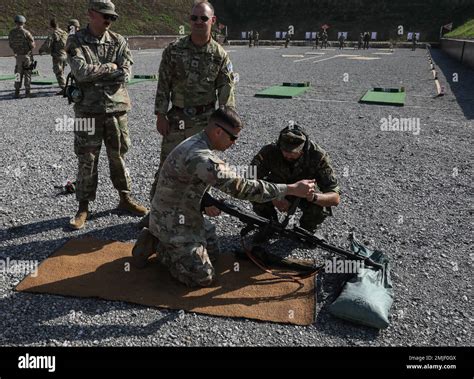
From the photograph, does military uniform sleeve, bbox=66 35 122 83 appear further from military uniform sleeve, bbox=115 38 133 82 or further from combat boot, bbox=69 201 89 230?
combat boot, bbox=69 201 89 230

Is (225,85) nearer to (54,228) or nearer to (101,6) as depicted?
(101,6)

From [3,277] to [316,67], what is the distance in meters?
23.5

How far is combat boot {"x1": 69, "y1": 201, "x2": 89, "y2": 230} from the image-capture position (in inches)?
219

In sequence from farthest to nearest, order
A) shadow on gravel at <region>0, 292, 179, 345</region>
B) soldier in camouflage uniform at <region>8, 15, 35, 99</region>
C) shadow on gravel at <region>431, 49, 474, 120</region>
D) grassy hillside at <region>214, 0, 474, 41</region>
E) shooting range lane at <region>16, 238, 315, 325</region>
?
grassy hillside at <region>214, 0, 474, 41</region> < soldier in camouflage uniform at <region>8, 15, 35, 99</region> < shadow on gravel at <region>431, 49, 474, 120</region> < shooting range lane at <region>16, 238, 315, 325</region> < shadow on gravel at <region>0, 292, 179, 345</region>

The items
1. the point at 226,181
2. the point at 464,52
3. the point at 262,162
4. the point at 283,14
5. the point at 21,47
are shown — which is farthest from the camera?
the point at 283,14

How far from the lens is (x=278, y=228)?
14.3ft

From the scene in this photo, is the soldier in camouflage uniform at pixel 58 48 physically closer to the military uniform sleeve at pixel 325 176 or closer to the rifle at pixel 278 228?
the military uniform sleeve at pixel 325 176

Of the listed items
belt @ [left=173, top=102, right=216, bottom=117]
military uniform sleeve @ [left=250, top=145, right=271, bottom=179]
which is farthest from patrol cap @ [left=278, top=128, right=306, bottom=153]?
belt @ [left=173, top=102, right=216, bottom=117]

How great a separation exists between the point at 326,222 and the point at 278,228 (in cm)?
183

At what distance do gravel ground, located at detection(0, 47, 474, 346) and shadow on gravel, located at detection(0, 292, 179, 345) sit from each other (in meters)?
0.01

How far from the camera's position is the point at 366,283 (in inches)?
166

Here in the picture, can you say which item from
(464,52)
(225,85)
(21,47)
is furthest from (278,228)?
(464,52)

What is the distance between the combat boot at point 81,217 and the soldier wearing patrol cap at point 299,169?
7.61ft

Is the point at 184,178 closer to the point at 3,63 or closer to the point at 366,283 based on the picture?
the point at 366,283
